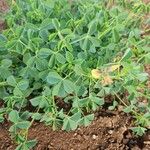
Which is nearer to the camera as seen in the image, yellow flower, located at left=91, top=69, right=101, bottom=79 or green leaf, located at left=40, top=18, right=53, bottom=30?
yellow flower, located at left=91, top=69, right=101, bottom=79

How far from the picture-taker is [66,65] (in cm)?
144

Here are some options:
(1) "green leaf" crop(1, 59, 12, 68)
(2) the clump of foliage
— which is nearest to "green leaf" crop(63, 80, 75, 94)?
(2) the clump of foliage

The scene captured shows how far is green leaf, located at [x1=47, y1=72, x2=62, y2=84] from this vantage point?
1380 millimetres

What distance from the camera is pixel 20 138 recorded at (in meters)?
1.47

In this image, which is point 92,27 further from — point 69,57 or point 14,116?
point 14,116

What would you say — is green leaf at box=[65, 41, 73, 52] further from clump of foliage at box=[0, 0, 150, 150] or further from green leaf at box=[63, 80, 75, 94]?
green leaf at box=[63, 80, 75, 94]

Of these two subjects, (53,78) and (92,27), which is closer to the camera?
(53,78)

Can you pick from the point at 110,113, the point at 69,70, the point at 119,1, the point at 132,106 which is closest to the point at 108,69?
the point at 69,70

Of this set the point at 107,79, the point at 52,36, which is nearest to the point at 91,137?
the point at 107,79

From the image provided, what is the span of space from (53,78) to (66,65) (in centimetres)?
8

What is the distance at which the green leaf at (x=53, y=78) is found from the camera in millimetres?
1380

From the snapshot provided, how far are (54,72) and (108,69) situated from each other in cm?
18

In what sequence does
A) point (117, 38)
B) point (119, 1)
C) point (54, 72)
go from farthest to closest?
point (119, 1), point (117, 38), point (54, 72)

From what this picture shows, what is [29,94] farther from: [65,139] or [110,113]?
[110,113]
